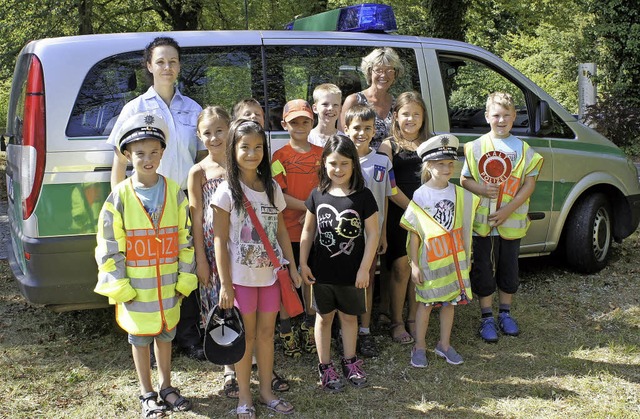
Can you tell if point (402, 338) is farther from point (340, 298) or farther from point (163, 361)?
point (163, 361)

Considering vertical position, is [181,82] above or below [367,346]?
above

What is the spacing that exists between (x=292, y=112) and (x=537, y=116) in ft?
7.16

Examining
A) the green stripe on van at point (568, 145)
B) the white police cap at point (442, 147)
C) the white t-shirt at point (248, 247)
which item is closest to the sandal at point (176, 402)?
the white t-shirt at point (248, 247)

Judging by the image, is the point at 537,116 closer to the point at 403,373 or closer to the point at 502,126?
the point at 502,126

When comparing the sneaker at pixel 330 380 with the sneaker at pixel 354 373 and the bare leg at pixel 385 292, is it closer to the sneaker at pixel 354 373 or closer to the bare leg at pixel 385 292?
the sneaker at pixel 354 373

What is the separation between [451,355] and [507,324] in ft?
2.20

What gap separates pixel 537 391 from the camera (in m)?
3.67

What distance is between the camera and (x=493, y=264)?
14.6ft

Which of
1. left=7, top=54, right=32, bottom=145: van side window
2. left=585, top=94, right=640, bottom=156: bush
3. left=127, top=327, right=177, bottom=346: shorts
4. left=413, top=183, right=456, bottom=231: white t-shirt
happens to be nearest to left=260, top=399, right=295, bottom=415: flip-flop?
left=127, top=327, right=177, bottom=346: shorts

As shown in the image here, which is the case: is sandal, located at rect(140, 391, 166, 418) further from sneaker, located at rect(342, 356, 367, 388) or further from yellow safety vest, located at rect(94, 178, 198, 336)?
sneaker, located at rect(342, 356, 367, 388)

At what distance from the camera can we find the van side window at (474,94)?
4.97 m

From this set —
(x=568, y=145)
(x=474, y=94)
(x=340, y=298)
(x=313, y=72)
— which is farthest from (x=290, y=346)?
(x=568, y=145)

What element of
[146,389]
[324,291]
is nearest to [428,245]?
[324,291]

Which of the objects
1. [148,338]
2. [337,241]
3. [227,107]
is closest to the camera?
[148,338]
